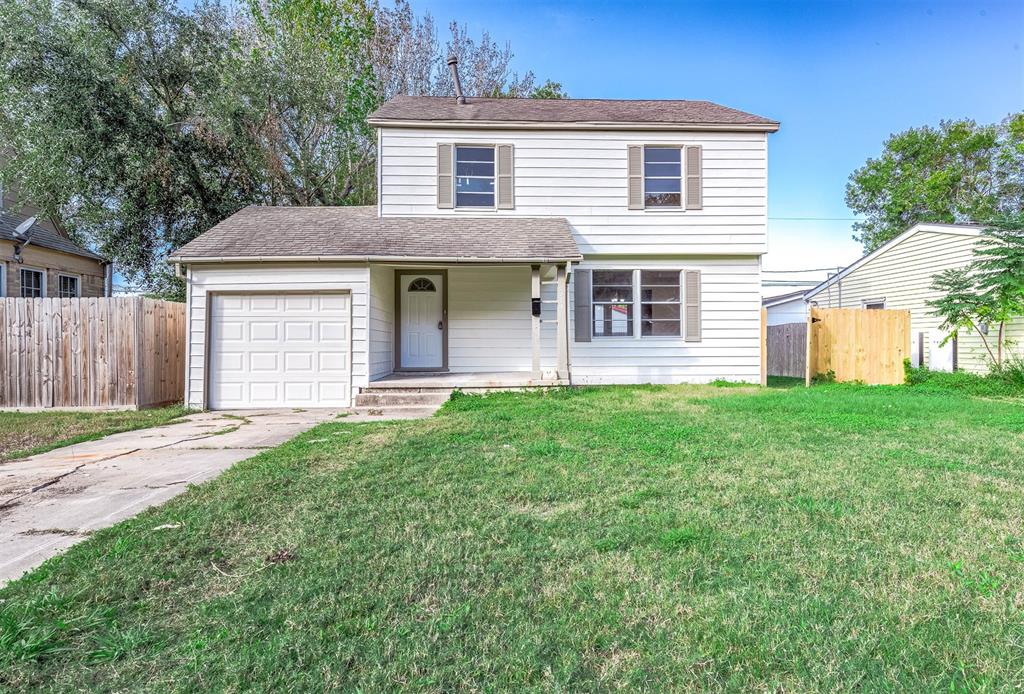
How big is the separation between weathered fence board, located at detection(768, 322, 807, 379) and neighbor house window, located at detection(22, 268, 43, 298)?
18097mm

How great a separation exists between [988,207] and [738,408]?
24.2 meters

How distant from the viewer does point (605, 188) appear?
9.80m

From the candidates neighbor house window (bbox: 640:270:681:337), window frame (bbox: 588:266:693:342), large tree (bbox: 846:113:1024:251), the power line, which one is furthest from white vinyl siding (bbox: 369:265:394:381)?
the power line

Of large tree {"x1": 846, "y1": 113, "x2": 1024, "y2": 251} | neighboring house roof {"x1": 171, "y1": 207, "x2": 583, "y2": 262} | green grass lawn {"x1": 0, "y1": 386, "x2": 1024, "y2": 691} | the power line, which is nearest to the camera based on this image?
green grass lawn {"x1": 0, "y1": 386, "x2": 1024, "y2": 691}

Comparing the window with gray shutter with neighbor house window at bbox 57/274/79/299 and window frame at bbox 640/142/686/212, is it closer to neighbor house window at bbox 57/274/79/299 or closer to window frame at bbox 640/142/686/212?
window frame at bbox 640/142/686/212

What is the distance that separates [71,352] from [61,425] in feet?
6.77

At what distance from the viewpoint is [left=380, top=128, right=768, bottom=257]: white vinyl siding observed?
9688 mm

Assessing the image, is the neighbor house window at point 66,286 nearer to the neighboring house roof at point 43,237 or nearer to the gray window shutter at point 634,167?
the neighboring house roof at point 43,237

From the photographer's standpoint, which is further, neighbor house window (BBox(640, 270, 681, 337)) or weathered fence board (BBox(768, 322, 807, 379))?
weathered fence board (BBox(768, 322, 807, 379))

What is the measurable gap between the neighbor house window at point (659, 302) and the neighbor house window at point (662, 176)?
141 cm

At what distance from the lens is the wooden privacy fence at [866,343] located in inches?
389

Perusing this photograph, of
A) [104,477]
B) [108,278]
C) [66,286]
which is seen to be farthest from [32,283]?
[104,477]

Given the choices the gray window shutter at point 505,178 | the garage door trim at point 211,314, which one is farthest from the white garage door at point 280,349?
the gray window shutter at point 505,178

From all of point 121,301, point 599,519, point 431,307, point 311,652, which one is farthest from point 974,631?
point 121,301
